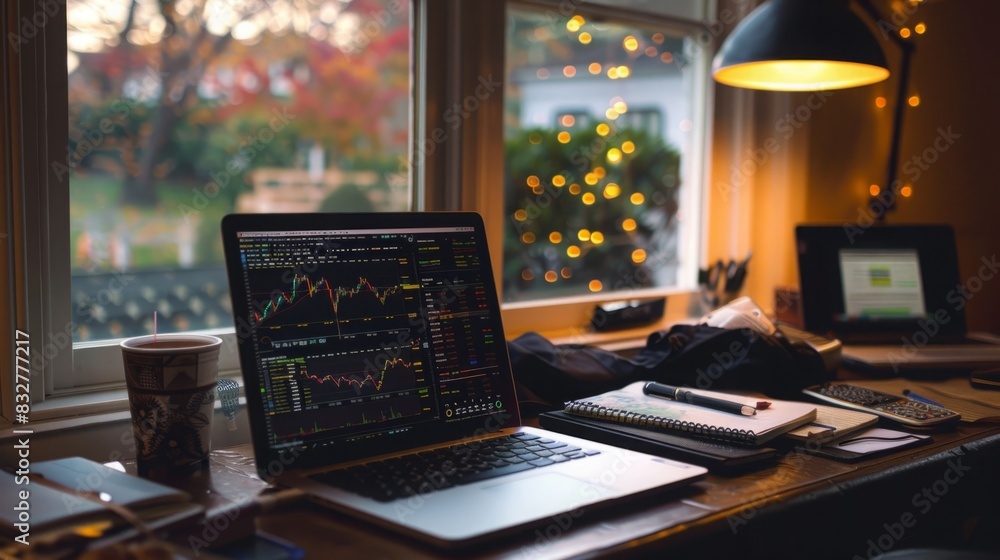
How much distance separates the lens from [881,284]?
2.23 m

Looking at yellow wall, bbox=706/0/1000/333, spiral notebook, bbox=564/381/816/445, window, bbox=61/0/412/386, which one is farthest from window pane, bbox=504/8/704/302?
spiral notebook, bbox=564/381/816/445

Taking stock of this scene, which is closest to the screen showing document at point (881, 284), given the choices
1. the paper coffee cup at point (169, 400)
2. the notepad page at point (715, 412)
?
the notepad page at point (715, 412)

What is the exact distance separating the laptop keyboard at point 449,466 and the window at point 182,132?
23.9 inches

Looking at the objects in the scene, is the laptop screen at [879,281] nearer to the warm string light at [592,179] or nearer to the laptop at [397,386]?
the warm string light at [592,179]

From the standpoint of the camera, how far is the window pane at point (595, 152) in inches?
82.2

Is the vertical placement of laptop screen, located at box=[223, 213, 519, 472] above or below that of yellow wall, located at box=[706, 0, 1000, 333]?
below

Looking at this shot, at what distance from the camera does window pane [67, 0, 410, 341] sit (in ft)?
4.87

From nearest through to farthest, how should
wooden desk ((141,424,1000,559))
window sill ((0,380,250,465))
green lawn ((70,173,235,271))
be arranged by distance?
wooden desk ((141,424,1000,559)) → window sill ((0,380,250,465)) → green lawn ((70,173,235,271))

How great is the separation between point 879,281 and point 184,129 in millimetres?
1796

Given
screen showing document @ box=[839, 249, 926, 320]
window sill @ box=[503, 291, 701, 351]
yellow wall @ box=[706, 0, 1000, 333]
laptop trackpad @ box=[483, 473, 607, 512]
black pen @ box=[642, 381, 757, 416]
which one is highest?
yellow wall @ box=[706, 0, 1000, 333]

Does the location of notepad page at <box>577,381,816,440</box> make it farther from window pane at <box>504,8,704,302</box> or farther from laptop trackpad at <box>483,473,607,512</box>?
window pane at <box>504,8,704,302</box>

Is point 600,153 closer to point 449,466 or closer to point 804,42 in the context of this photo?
point 804,42

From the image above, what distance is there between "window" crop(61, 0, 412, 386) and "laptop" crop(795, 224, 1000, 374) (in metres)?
1.08

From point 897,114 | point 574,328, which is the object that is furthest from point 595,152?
point 897,114
